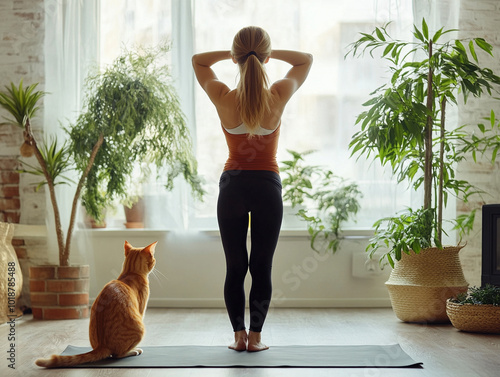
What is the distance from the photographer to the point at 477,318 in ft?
9.88

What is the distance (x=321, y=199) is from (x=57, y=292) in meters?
1.75

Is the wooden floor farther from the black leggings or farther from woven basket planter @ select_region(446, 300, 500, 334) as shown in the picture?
the black leggings

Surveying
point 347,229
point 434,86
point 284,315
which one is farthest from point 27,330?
point 434,86

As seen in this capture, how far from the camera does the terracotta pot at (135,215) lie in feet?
13.4

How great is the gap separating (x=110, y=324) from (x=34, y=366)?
33 centimetres

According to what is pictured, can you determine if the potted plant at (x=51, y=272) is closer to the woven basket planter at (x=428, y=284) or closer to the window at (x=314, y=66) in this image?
the window at (x=314, y=66)

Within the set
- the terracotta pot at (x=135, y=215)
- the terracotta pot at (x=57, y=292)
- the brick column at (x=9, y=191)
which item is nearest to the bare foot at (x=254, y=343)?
the terracotta pot at (x=57, y=292)

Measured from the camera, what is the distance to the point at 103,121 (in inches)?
139

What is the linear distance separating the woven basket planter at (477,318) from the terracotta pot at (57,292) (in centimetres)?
211

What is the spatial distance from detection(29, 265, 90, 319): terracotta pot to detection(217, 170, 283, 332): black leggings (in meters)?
1.38

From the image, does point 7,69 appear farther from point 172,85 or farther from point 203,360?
point 203,360

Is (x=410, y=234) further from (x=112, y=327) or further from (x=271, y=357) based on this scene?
(x=112, y=327)

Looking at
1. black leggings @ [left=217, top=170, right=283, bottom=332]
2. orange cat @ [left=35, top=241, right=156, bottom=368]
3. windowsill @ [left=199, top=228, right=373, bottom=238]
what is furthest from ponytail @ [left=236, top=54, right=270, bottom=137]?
windowsill @ [left=199, top=228, right=373, bottom=238]

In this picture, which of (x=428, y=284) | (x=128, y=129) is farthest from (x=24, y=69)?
(x=428, y=284)
